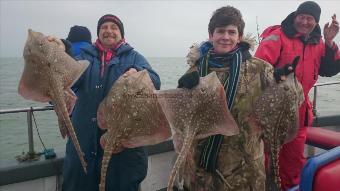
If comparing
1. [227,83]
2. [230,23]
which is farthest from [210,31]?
[227,83]

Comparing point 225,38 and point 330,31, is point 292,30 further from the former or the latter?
point 225,38

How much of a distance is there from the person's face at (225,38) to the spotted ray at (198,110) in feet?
1.74

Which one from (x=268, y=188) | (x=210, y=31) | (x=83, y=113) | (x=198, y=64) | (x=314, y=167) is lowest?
(x=268, y=188)

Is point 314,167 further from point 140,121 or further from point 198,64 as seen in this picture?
point 140,121

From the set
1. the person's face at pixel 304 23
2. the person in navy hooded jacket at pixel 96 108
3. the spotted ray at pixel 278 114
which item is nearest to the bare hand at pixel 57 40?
the person in navy hooded jacket at pixel 96 108

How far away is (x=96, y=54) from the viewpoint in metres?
3.56

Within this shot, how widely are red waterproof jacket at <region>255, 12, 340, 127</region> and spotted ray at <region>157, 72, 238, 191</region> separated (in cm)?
210

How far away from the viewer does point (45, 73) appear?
284cm

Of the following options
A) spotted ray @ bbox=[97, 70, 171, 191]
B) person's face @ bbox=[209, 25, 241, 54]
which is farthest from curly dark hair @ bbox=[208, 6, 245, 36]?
spotted ray @ bbox=[97, 70, 171, 191]

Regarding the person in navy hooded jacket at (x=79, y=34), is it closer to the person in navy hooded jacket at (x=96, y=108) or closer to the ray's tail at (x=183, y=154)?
the person in navy hooded jacket at (x=96, y=108)

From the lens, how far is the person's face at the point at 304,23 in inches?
182

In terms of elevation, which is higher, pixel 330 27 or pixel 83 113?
pixel 330 27

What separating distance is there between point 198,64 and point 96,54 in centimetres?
114

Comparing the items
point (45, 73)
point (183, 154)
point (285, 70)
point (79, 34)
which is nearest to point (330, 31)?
point (285, 70)
